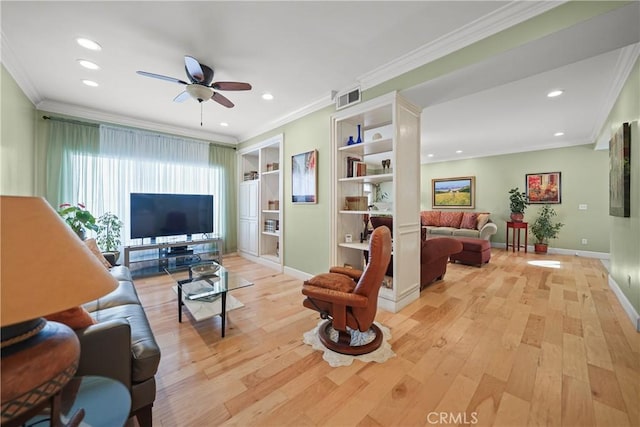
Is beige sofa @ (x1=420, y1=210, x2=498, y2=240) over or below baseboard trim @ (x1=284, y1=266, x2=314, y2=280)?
over

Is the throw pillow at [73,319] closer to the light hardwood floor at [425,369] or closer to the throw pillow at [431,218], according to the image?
the light hardwood floor at [425,369]

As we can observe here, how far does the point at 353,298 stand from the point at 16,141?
4.27 m

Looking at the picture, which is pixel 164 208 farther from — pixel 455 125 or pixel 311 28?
pixel 455 125

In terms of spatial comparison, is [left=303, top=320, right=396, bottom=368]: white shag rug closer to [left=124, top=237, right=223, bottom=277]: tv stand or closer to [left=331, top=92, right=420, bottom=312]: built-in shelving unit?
[left=331, top=92, right=420, bottom=312]: built-in shelving unit

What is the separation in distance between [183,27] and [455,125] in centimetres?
447

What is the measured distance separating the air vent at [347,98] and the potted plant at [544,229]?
5758 mm

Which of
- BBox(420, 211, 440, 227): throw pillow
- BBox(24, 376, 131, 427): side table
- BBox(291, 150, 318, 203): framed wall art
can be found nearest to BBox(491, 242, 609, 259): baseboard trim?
BBox(420, 211, 440, 227): throw pillow

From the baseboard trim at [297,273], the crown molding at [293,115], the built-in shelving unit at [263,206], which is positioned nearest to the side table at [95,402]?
the baseboard trim at [297,273]

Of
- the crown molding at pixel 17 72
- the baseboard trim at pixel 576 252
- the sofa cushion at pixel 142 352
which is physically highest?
the crown molding at pixel 17 72

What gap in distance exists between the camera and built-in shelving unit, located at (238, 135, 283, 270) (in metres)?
4.86

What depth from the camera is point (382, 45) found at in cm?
234

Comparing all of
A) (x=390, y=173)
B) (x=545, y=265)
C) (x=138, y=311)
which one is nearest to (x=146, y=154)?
(x=138, y=311)

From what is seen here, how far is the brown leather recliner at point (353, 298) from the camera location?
5.98 ft

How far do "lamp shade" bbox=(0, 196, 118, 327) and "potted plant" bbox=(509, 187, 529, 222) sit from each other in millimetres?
7582
